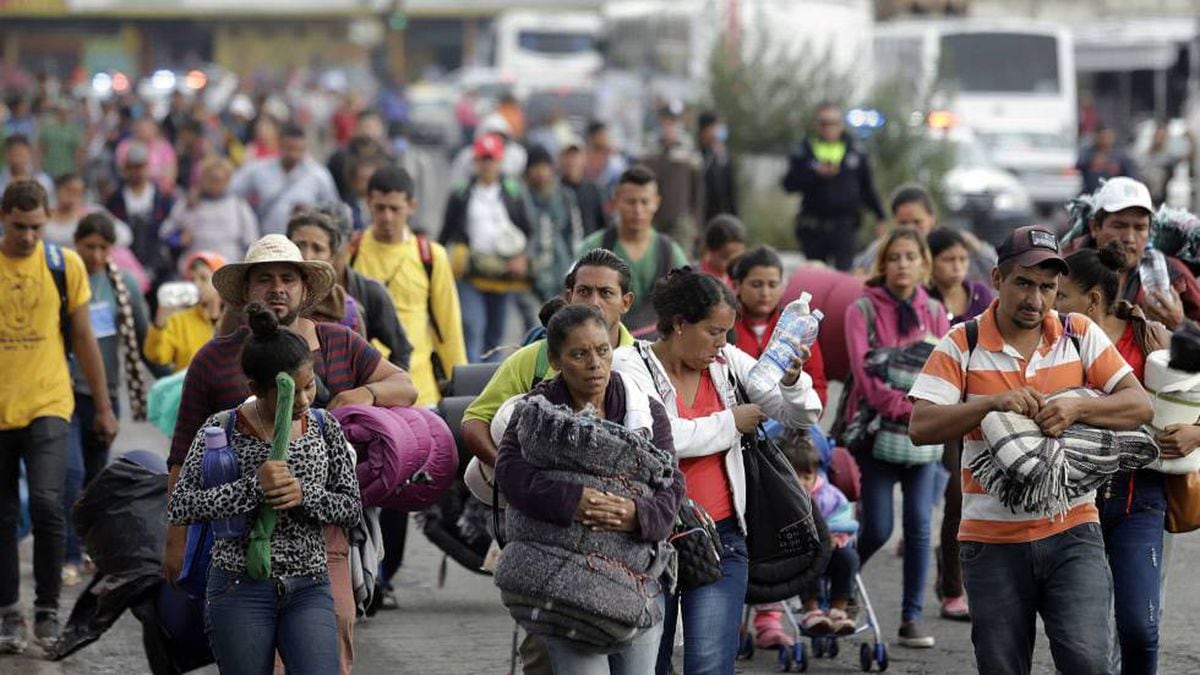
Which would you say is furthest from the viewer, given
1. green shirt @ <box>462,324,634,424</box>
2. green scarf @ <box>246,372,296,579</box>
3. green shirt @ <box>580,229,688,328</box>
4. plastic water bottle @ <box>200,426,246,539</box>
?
green shirt @ <box>580,229,688,328</box>

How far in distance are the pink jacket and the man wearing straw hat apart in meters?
2.47

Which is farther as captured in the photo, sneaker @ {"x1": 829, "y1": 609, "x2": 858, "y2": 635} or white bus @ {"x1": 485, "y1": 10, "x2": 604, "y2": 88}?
white bus @ {"x1": 485, "y1": 10, "x2": 604, "y2": 88}

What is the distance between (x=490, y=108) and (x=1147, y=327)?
118 feet

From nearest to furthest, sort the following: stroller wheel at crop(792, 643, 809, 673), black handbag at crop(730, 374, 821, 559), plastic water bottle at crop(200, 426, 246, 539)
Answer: plastic water bottle at crop(200, 426, 246, 539) < black handbag at crop(730, 374, 821, 559) < stroller wheel at crop(792, 643, 809, 673)

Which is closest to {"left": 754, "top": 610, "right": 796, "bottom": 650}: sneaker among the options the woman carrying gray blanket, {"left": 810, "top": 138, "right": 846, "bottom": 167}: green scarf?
the woman carrying gray blanket

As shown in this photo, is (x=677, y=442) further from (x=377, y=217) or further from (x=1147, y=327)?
(x=377, y=217)

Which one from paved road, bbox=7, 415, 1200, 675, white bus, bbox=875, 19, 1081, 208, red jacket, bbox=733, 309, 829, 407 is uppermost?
white bus, bbox=875, 19, 1081, 208

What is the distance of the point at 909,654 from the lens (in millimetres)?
9234

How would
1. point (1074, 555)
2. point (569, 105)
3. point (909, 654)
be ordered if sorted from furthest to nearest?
point (569, 105), point (909, 654), point (1074, 555)

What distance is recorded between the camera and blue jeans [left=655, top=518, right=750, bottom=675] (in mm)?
6633

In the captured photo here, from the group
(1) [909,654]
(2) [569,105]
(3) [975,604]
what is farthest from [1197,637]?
(2) [569,105]

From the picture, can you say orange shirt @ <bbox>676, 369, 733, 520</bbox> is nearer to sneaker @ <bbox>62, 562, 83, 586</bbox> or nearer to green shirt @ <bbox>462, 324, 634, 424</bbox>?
green shirt @ <bbox>462, 324, 634, 424</bbox>

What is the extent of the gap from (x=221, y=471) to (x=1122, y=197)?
3.37 meters

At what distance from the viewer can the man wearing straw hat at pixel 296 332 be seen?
281 inches
